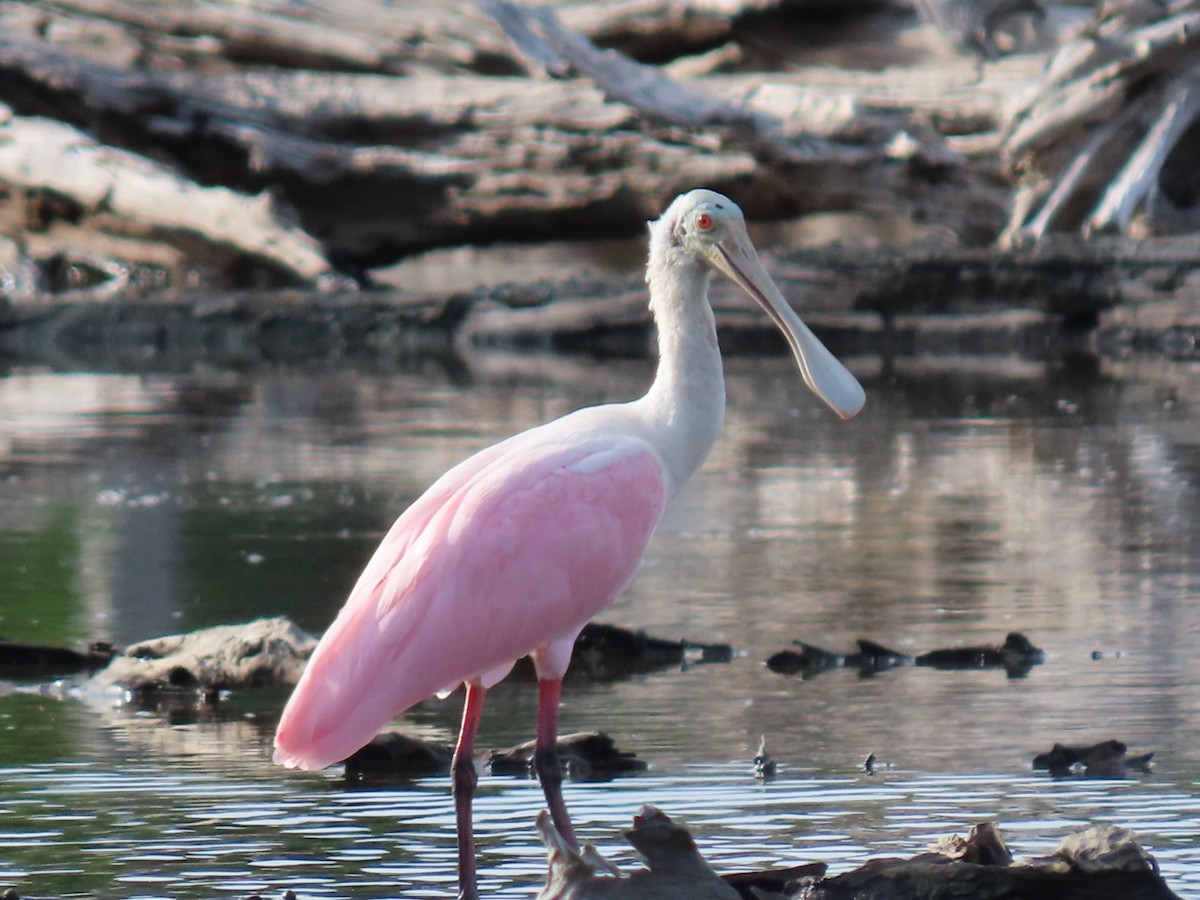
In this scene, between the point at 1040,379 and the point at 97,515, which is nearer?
the point at 97,515

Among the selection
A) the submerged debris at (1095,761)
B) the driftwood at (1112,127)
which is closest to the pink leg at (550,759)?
the submerged debris at (1095,761)

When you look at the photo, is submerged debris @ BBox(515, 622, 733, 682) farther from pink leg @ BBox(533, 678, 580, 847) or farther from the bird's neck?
pink leg @ BBox(533, 678, 580, 847)

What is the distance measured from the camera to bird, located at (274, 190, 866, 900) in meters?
5.46

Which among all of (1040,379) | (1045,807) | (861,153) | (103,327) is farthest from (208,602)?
(103,327)

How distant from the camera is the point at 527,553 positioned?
18.9 ft

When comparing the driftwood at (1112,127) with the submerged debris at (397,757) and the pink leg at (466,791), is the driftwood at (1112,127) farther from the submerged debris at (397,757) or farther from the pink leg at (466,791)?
the pink leg at (466,791)

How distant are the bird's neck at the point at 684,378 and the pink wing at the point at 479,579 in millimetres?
101

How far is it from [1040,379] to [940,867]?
555 inches

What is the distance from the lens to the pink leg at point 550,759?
5.54 metres

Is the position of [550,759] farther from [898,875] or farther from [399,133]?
[399,133]

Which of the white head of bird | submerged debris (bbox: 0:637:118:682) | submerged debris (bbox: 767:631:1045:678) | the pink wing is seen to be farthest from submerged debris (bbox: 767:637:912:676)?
submerged debris (bbox: 0:637:118:682)

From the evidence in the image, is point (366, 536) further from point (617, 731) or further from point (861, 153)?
point (861, 153)

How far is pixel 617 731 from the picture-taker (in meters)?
6.93

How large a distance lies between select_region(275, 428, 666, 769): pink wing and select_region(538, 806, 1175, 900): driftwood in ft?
2.02
